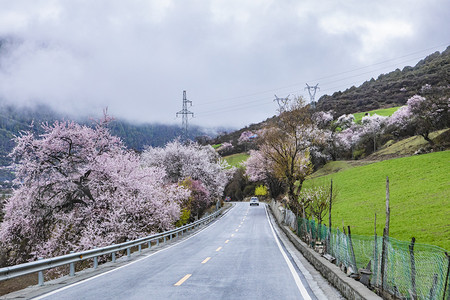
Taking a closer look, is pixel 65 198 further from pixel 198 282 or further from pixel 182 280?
pixel 198 282

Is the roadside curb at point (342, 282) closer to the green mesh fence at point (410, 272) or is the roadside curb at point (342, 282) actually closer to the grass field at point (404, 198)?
the green mesh fence at point (410, 272)

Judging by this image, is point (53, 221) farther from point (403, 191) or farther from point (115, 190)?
point (403, 191)

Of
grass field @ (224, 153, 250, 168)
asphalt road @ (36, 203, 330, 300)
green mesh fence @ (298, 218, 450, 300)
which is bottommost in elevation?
asphalt road @ (36, 203, 330, 300)

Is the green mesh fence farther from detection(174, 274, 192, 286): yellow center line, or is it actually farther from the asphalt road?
detection(174, 274, 192, 286): yellow center line

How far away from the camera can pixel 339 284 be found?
8375 mm

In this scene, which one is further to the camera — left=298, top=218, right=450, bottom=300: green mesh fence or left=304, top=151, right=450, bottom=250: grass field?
left=304, top=151, right=450, bottom=250: grass field

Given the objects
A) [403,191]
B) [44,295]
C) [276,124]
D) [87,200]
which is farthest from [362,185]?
[44,295]

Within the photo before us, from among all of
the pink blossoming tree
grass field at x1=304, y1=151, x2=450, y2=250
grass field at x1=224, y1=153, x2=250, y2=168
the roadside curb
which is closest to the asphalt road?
the roadside curb

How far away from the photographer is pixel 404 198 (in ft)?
114

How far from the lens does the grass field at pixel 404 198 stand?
23.7 metres

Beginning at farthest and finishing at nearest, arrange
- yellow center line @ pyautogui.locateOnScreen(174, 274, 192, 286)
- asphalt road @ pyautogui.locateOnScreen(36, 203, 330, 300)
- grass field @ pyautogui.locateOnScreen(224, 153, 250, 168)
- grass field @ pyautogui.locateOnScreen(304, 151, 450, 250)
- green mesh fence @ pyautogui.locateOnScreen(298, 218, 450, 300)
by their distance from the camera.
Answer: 1. grass field @ pyautogui.locateOnScreen(224, 153, 250, 168)
2. grass field @ pyautogui.locateOnScreen(304, 151, 450, 250)
3. yellow center line @ pyautogui.locateOnScreen(174, 274, 192, 286)
4. asphalt road @ pyautogui.locateOnScreen(36, 203, 330, 300)
5. green mesh fence @ pyautogui.locateOnScreen(298, 218, 450, 300)

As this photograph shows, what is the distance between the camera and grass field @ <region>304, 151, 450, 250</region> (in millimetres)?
23656

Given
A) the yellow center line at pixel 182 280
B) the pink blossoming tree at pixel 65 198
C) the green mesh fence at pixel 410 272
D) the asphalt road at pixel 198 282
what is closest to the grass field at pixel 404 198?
the asphalt road at pixel 198 282

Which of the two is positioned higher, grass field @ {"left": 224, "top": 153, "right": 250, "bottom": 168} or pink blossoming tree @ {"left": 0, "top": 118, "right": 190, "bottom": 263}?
grass field @ {"left": 224, "top": 153, "right": 250, "bottom": 168}
